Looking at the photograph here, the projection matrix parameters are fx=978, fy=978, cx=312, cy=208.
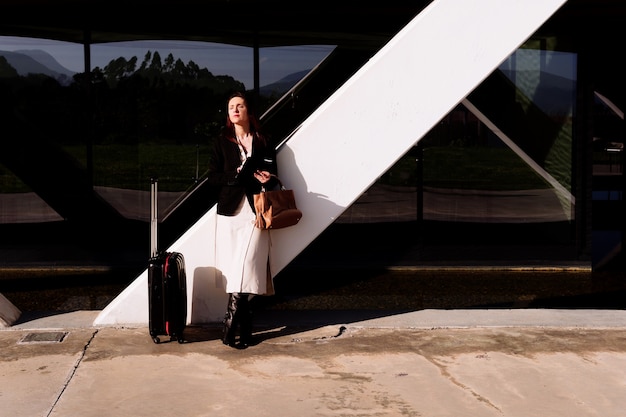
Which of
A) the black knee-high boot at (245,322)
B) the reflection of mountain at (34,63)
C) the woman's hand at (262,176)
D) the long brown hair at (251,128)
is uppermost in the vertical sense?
the reflection of mountain at (34,63)

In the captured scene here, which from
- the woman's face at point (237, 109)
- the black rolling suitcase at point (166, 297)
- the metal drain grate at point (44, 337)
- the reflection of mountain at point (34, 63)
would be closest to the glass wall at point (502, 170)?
the reflection of mountain at point (34, 63)

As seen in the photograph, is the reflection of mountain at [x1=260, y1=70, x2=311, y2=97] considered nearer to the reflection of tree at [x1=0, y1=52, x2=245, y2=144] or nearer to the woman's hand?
the reflection of tree at [x1=0, y1=52, x2=245, y2=144]

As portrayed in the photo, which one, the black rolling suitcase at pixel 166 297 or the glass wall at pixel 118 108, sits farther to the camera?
the glass wall at pixel 118 108

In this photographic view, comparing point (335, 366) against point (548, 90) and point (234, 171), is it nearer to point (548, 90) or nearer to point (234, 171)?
point (234, 171)

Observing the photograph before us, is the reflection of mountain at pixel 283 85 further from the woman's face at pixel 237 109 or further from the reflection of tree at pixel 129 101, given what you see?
the woman's face at pixel 237 109

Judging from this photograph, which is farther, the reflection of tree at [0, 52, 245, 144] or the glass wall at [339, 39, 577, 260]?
the glass wall at [339, 39, 577, 260]

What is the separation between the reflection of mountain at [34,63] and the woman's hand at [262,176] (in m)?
4.31

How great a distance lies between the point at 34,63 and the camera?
10.1m

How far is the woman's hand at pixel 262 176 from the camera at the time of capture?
6609 millimetres

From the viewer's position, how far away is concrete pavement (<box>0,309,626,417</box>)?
17.3ft

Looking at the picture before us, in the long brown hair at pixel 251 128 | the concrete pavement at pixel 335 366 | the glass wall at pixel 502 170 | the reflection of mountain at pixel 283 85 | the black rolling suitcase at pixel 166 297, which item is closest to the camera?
the concrete pavement at pixel 335 366

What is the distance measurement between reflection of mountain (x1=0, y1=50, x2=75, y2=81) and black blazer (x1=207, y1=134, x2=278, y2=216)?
156 inches

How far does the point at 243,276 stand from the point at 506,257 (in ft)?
15.7

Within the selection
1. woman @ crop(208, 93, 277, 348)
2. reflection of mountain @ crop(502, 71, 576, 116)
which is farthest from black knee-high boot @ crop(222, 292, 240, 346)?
reflection of mountain @ crop(502, 71, 576, 116)
